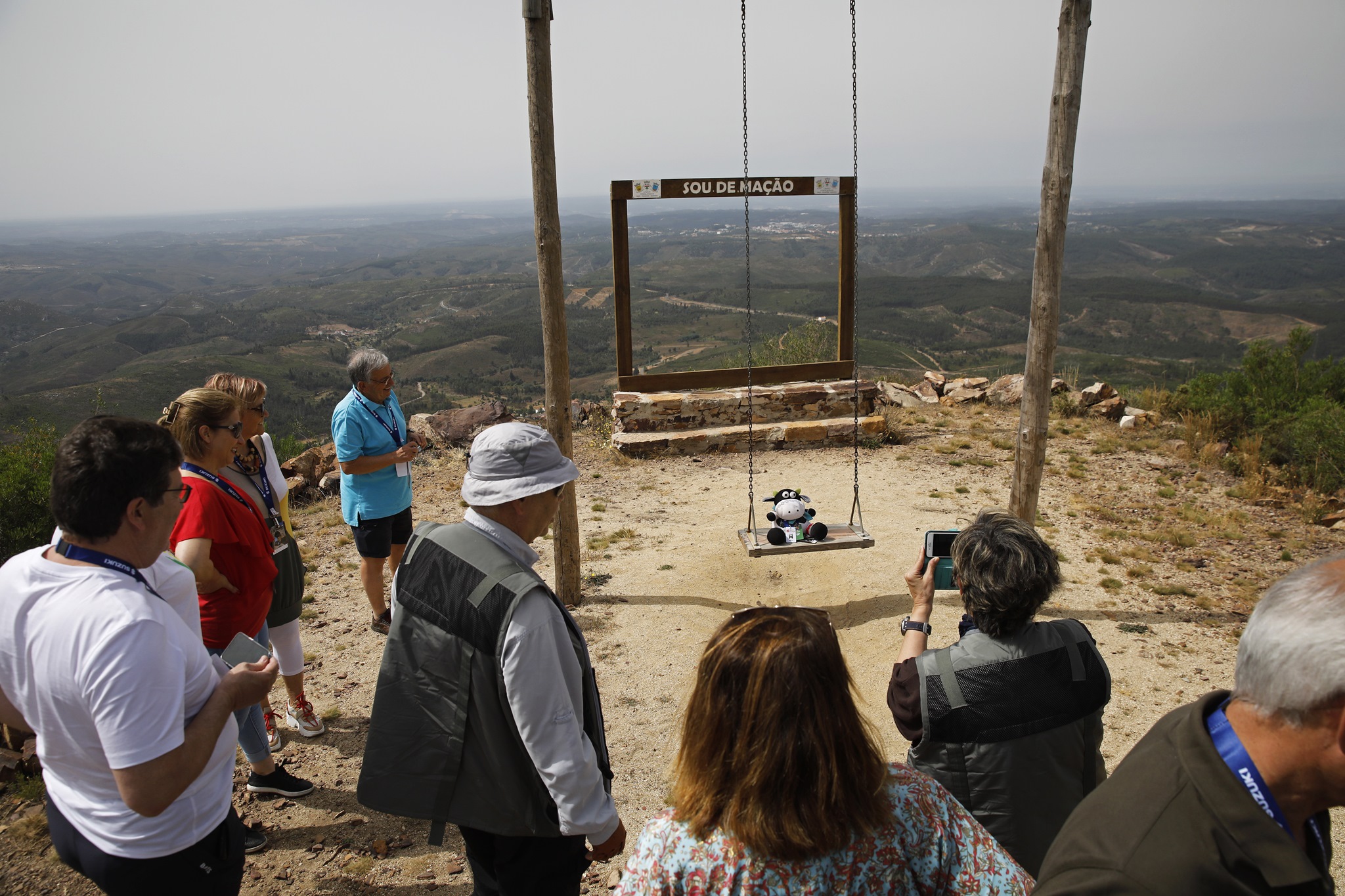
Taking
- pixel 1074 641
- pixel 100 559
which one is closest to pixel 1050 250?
pixel 1074 641

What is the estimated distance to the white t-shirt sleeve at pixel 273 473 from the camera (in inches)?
131

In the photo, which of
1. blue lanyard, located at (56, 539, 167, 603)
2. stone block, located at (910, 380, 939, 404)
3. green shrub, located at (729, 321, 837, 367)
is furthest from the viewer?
green shrub, located at (729, 321, 837, 367)

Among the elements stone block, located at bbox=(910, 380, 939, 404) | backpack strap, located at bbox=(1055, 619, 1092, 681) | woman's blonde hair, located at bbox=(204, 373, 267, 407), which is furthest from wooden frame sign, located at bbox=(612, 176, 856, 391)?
backpack strap, located at bbox=(1055, 619, 1092, 681)

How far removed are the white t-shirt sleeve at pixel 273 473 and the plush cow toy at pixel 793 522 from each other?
2.81m

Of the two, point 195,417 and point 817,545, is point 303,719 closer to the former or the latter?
point 195,417

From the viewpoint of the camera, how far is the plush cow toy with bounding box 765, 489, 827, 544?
4988mm

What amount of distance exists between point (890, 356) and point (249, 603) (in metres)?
56.6

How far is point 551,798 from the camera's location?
1.94 metres

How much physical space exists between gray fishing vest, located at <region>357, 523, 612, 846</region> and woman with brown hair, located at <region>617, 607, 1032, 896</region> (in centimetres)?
67

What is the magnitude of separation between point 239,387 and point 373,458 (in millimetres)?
964

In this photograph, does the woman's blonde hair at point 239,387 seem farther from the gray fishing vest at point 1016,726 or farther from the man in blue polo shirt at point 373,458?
the gray fishing vest at point 1016,726

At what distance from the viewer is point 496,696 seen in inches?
73.9

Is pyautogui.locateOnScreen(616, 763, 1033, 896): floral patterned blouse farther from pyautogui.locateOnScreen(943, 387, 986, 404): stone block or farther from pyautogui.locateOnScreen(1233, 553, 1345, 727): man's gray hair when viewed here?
pyautogui.locateOnScreen(943, 387, 986, 404): stone block

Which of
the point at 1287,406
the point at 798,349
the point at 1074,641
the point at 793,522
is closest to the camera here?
the point at 1074,641
